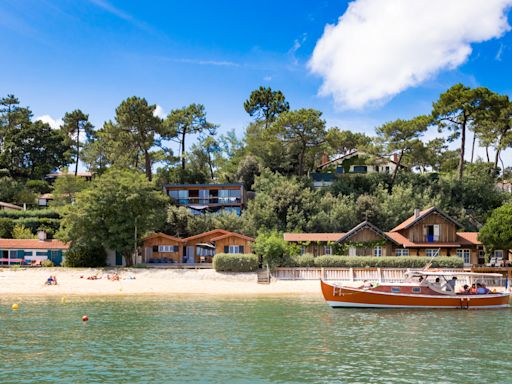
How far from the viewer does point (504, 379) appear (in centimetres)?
2017

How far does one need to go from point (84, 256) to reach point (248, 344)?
35526 mm

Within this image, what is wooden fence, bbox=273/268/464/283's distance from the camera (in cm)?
5108

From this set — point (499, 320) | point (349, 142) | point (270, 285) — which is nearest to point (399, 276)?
point (270, 285)

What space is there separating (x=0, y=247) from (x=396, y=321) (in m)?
42.9

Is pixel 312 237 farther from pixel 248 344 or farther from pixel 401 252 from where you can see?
pixel 248 344

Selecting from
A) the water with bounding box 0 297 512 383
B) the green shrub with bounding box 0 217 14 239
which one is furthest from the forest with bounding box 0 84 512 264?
the water with bounding box 0 297 512 383

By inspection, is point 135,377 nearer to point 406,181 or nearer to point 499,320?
point 499,320

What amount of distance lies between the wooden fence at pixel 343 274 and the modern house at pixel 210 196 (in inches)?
1049

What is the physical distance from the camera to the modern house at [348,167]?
83344 mm

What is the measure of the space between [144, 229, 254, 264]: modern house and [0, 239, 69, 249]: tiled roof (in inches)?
367

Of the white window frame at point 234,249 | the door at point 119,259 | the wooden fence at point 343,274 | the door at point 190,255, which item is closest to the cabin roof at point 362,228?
the wooden fence at point 343,274

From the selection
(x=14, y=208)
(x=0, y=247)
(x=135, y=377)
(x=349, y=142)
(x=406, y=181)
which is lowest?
(x=135, y=377)

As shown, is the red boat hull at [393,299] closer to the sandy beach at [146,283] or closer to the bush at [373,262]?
the sandy beach at [146,283]

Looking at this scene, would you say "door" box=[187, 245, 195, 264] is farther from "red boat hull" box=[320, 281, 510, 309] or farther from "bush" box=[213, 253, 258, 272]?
"red boat hull" box=[320, 281, 510, 309]
